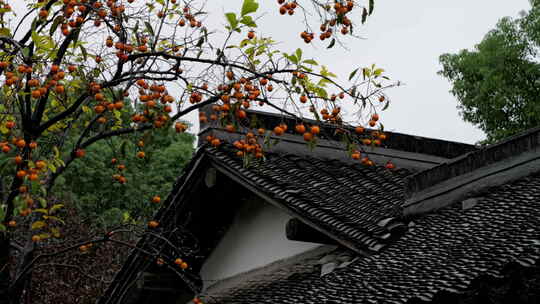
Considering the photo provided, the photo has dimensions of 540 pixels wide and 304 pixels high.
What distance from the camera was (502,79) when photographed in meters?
21.5

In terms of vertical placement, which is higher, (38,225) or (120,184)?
(120,184)

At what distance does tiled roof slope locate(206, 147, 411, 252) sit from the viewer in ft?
21.8

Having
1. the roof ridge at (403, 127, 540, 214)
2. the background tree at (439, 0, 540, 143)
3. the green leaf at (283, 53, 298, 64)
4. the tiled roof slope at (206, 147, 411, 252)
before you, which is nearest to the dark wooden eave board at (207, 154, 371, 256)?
the tiled roof slope at (206, 147, 411, 252)

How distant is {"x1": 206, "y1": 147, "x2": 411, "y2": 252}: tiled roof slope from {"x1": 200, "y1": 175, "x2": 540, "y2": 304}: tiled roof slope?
0.27m

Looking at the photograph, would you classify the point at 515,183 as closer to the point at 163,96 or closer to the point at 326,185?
the point at 326,185

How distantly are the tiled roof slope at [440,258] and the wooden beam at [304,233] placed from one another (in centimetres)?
23

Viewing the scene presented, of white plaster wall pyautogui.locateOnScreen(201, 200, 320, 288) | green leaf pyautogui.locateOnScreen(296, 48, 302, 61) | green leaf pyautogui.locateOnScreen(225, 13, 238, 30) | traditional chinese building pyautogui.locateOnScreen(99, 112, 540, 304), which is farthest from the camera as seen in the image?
white plaster wall pyautogui.locateOnScreen(201, 200, 320, 288)

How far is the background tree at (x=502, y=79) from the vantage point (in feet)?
69.1

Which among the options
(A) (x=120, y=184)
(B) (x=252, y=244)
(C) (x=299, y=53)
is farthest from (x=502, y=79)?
(C) (x=299, y=53)

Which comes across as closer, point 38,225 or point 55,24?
point 55,24

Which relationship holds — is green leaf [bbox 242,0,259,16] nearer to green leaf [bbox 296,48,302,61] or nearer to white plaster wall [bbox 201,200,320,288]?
green leaf [bbox 296,48,302,61]

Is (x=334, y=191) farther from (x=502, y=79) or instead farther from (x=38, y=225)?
(x=502, y=79)

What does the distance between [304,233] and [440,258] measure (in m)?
1.77

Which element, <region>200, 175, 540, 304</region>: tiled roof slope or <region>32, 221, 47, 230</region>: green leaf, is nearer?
<region>200, 175, 540, 304</region>: tiled roof slope
